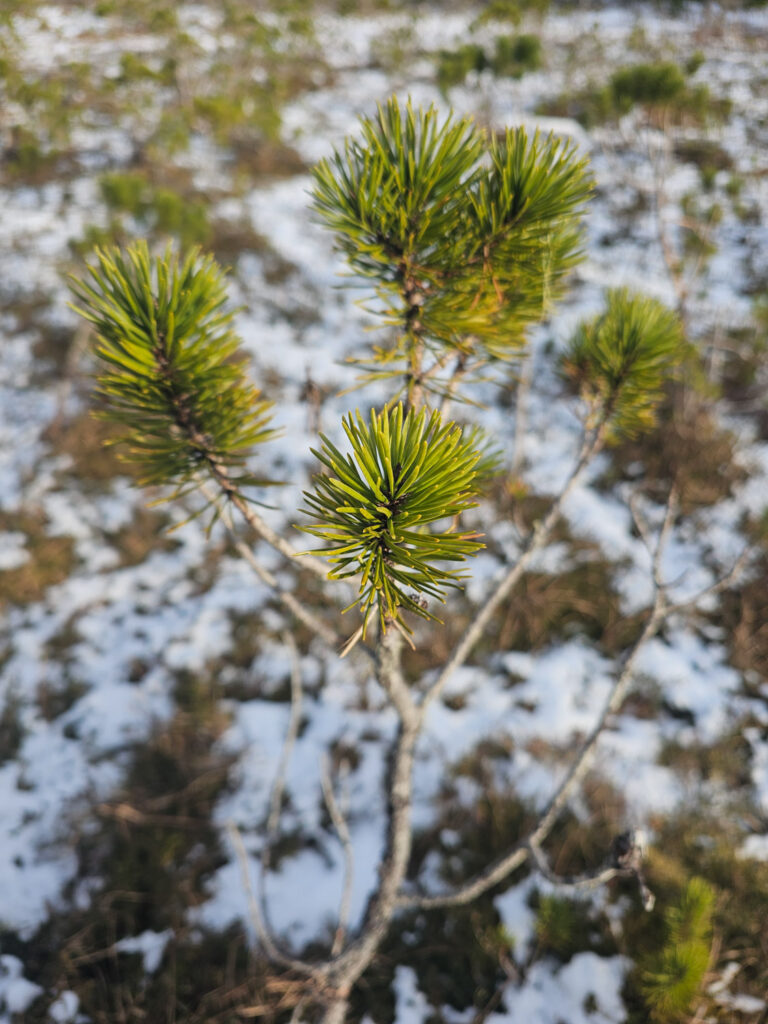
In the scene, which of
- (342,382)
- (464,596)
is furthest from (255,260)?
(464,596)

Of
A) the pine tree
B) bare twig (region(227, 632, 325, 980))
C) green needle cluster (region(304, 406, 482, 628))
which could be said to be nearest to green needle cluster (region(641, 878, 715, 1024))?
the pine tree

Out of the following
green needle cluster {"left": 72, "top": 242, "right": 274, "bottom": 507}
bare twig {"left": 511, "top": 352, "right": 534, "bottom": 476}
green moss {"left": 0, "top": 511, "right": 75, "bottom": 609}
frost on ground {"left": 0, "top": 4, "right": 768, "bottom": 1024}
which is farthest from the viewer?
bare twig {"left": 511, "top": 352, "right": 534, "bottom": 476}

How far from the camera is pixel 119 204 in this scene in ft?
16.4

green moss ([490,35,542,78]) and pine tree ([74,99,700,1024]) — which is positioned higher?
green moss ([490,35,542,78])

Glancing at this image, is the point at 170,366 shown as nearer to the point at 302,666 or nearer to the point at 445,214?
the point at 445,214

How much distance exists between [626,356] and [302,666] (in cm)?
289

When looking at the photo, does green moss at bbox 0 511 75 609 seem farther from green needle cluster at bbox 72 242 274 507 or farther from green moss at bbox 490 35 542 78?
green moss at bbox 490 35 542 78

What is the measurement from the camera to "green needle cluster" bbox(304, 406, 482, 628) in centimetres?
83

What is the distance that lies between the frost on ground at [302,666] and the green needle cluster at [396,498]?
25 centimetres

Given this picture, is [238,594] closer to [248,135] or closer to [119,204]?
[119,204]

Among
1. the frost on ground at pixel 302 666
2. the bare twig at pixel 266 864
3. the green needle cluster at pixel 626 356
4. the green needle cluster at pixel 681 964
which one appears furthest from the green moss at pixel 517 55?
the green needle cluster at pixel 681 964

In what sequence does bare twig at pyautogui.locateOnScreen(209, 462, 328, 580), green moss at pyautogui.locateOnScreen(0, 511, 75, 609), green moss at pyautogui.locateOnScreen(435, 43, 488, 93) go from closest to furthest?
1. bare twig at pyautogui.locateOnScreen(209, 462, 328, 580)
2. green moss at pyautogui.locateOnScreen(0, 511, 75, 609)
3. green moss at pyautogui.locateOnScreen(435, 43, 488, 93)

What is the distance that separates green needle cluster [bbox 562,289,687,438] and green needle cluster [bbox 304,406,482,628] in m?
0.75

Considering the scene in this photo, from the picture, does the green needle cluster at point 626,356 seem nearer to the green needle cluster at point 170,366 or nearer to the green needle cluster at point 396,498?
the green needle cluster at point 396,498
